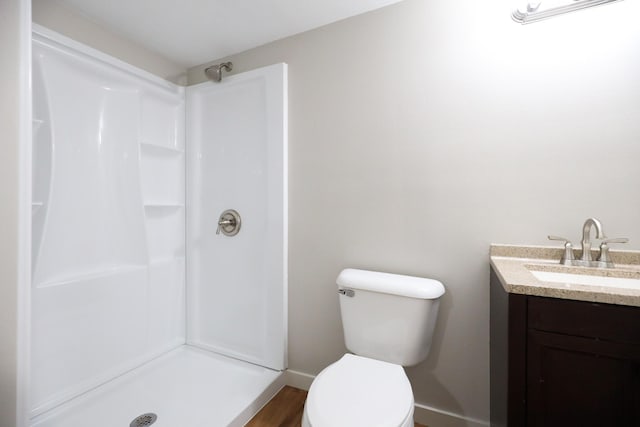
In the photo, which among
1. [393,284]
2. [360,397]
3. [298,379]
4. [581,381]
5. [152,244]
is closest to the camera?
[581,381]

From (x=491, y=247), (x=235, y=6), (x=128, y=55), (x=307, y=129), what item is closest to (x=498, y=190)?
(x=491, y=247)

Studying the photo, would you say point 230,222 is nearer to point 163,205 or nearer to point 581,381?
point 163,205

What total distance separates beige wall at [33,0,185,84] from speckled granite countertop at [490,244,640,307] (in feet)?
7.43

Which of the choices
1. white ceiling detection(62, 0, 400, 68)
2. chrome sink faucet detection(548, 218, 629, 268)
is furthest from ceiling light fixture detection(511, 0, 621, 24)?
chrome sink faucet detection(548, 218, 629, 268)

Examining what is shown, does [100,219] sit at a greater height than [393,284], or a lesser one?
greater

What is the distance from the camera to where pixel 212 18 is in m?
1.56

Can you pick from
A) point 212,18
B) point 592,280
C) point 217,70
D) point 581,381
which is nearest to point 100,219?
point 217,70

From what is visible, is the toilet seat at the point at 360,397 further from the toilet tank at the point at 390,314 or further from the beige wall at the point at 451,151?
the beige wall at the point at 451,151

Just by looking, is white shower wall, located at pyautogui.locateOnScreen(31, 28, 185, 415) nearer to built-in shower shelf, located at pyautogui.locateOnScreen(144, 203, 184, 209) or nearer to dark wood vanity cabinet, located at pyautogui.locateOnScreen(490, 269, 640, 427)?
built-in shower shelf, located at pyautogui.locateOnScreen(144, 203, 184, 209)

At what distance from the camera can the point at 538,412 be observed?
87cm

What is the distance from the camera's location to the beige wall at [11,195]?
102 centimetres

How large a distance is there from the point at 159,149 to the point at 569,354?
226 cm

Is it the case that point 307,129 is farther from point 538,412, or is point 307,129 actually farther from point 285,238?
point 538,412

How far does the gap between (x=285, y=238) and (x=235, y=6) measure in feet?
4.12
